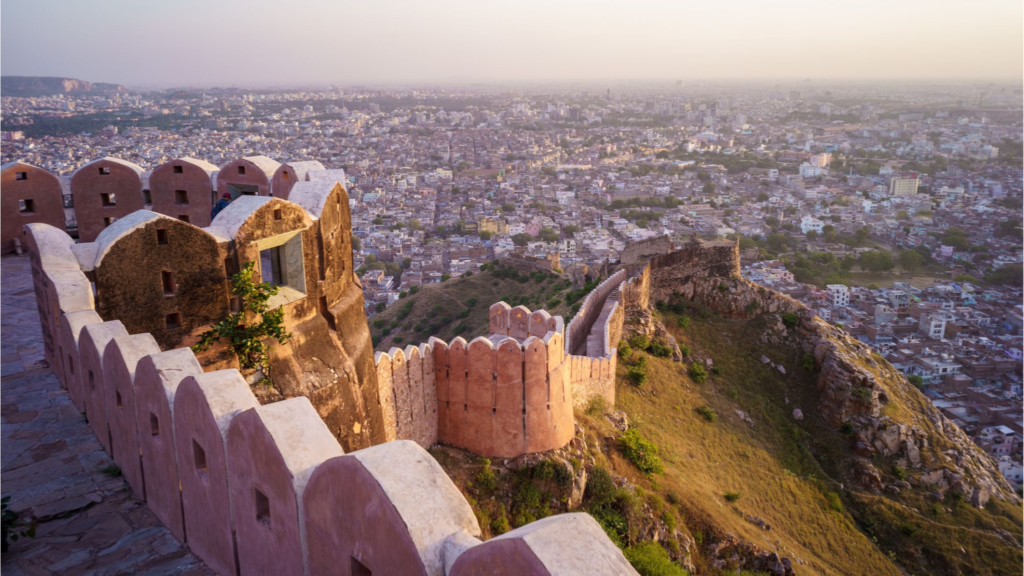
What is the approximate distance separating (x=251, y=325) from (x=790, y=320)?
48.3ft

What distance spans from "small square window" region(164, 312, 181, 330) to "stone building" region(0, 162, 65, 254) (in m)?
4.26

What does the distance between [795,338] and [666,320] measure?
3326mm

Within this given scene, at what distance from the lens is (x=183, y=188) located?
30.7 ft

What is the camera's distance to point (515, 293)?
22.8 metres

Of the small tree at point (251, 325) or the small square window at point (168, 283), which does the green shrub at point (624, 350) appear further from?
the small square window at point (168, 283)

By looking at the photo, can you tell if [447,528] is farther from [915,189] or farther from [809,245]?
[915,189]

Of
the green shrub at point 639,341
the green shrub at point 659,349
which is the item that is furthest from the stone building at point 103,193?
the green shrub at point 659,349

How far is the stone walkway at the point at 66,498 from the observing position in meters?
3.30

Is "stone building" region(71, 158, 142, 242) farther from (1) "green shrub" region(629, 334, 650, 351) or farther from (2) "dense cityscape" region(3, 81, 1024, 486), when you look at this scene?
(2) "dense cityscape" region(3, 81, 1024, 486)

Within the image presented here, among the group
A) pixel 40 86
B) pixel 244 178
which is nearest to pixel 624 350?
pixel 244 178

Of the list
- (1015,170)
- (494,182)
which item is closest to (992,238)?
(1015,170)

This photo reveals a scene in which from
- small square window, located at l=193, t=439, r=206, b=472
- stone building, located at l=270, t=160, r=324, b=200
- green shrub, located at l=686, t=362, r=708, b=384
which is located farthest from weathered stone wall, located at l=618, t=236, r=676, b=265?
small square window, located at l=193, t=439, r=206, b=472

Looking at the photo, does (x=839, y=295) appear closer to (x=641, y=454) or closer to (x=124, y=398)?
(x=641, y=454)

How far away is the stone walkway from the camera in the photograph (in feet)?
10.8
